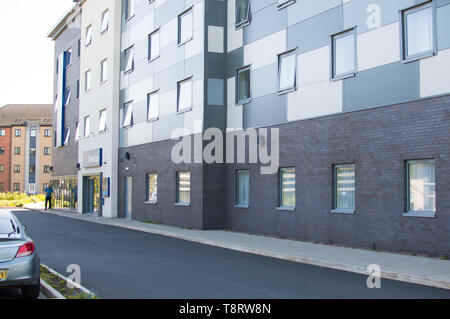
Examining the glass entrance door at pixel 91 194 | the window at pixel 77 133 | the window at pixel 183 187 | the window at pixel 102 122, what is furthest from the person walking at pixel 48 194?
the window at pixel 183 187

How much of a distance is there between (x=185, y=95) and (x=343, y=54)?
26.9ft

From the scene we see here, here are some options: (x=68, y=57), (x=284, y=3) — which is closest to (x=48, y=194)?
(x=68, y=57)

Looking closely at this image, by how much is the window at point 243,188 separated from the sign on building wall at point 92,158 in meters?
12.4

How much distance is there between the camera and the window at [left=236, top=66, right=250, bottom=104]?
18156 millimetres

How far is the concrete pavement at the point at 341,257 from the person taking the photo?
9.02 m

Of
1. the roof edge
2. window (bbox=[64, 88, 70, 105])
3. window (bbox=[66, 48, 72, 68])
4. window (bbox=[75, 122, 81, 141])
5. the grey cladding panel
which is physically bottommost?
the grey cladding panel

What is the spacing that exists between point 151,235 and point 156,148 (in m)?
5.75

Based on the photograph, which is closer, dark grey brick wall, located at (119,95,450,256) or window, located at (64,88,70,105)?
dark grey brick wall, located at (119,95,450,256)

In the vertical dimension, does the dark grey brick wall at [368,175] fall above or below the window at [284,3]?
below

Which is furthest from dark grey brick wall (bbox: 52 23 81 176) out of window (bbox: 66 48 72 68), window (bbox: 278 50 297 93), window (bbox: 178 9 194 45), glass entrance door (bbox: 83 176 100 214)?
window (bbox: 278 50 297 93)

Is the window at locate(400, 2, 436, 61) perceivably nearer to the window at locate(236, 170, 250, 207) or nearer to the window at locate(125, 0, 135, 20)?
the window at locate(236, 170, 250, 207)

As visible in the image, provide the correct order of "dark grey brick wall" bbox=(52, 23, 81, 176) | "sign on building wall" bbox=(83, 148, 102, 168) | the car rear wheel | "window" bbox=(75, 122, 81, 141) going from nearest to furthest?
the car rear wheel < "sign on building wall" bbox=(83, 148, 102, 168) < "window" bbox=(75, 122, 81, 141) < "dark grey brick wall" bbox=(52, 23, 81, 176)

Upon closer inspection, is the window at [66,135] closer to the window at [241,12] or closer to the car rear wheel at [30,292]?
the window at [241,12]

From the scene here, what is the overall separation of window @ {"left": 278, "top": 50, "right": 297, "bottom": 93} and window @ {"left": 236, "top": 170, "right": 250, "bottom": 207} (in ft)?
11.3
